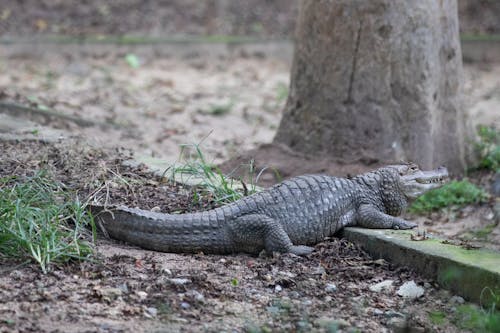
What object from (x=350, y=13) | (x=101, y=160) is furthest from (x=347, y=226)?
(x=350, y=13)

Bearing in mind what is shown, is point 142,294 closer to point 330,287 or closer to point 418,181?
point 330,287

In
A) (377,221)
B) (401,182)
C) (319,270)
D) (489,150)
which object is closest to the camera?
(319,270)

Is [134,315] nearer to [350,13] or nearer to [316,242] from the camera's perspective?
[316,242]

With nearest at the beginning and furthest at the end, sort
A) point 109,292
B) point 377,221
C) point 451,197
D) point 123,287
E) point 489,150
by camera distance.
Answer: point 109,292 → point 123,287 → point 377,221 → point 451,197 → point 489,150

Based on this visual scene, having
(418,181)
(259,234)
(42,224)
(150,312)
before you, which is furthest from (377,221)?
(42,224)

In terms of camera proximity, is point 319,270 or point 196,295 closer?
point 196,295

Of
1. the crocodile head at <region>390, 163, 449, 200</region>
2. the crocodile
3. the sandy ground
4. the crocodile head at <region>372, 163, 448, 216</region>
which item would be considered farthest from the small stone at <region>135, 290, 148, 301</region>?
the sandy ground

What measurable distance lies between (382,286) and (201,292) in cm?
111

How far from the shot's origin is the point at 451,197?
7.06 m

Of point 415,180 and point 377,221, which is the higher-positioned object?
point 415,180

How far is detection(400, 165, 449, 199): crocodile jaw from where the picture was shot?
588 centimetres

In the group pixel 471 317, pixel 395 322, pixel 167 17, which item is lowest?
pixel 395 322

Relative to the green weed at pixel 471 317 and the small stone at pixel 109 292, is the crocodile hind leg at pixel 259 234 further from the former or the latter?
the green weed at pixel 471 317

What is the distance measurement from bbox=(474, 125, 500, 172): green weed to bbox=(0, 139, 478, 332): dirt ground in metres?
3.02
